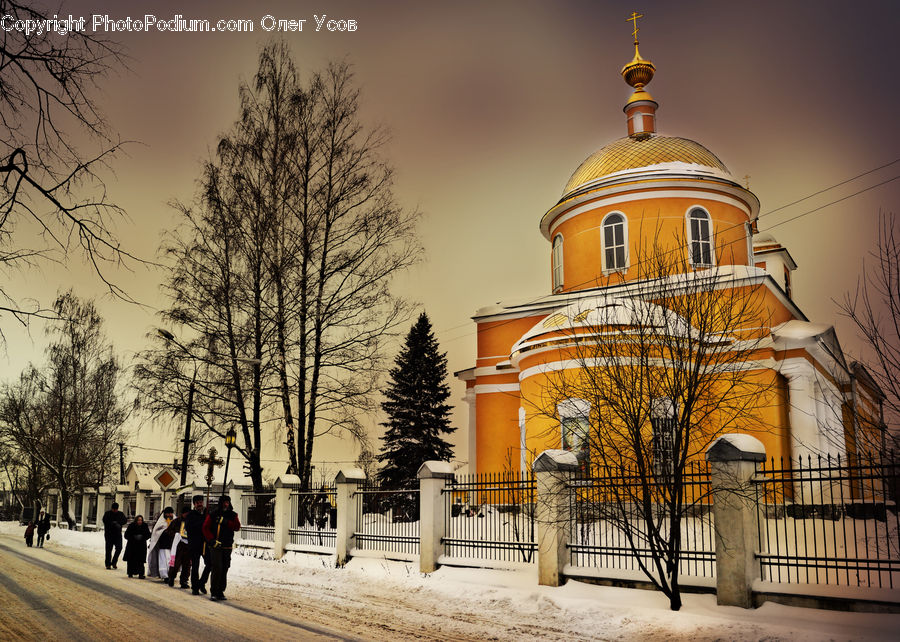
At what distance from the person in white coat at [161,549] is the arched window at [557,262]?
17.9 metres

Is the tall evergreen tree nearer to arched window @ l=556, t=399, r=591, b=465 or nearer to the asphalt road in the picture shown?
arched window @ l=556, t=399, r=591, b=465

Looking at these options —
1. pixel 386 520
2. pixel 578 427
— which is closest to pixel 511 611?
pixel 578 427

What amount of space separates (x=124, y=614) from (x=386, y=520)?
22.5 feet

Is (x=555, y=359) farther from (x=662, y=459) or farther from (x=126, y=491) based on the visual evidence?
(x=126, y=491)

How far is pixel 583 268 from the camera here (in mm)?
26875

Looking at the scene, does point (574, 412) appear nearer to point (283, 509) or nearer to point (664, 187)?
point (283, 509)

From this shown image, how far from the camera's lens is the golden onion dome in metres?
26.5

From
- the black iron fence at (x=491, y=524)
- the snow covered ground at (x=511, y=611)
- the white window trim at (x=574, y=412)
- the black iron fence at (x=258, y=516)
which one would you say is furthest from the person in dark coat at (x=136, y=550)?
the white window trim at (x=574, y=412)

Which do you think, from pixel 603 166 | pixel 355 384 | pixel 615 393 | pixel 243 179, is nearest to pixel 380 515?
pixel 355 384

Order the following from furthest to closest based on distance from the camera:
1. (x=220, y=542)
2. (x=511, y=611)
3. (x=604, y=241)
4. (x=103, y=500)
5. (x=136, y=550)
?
(x=103, y=500) → (x=604, y=241) → (x=136, y=550) → (x=220, y=542) → (x=511, y=611)

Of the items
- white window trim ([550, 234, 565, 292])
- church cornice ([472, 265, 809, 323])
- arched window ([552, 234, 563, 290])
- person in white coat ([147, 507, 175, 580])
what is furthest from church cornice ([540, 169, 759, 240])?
person in white coat ([147, 507, 175, 580])

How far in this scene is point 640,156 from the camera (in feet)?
88.0

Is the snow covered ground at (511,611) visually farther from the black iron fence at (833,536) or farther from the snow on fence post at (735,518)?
the black iron fence at (833,536)

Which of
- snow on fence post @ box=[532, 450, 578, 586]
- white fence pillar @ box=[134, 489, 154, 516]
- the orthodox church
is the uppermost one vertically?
the orthodox church
